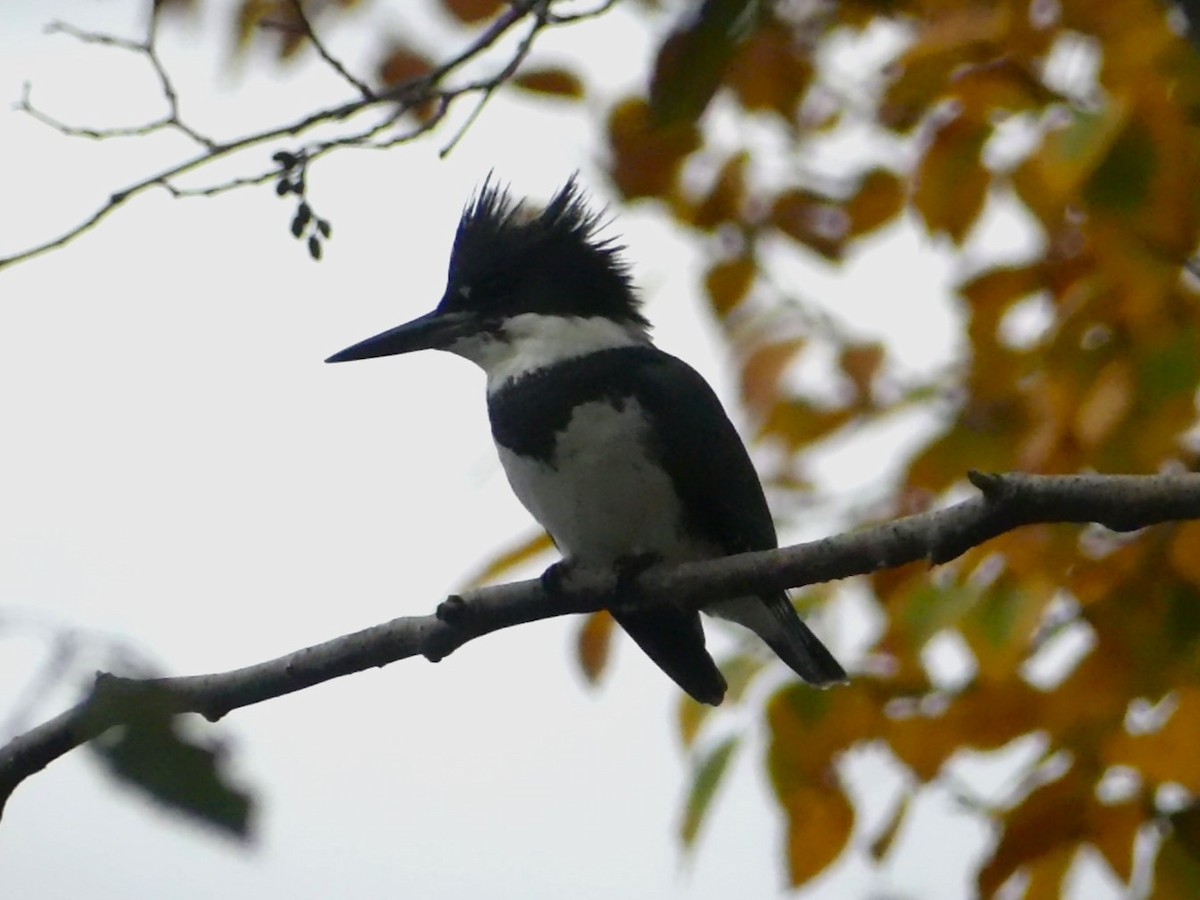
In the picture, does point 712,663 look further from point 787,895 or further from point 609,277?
point 609,277

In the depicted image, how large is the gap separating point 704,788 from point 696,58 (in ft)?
4.37

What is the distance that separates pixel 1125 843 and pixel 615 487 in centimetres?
85

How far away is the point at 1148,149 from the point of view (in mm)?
1646

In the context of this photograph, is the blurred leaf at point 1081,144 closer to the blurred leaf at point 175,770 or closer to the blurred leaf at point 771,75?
the blurred leaf at point 771,75

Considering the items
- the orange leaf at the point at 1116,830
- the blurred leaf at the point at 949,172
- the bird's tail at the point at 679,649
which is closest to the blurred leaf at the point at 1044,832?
the orange leaf at the point at 1116,830

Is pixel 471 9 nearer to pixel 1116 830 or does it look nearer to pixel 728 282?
pixel 728 282

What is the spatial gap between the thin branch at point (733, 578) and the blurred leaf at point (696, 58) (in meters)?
0.58

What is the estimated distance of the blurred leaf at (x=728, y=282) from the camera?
101 inches

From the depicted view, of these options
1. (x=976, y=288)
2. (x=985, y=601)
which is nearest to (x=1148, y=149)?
(x=976, y=288)

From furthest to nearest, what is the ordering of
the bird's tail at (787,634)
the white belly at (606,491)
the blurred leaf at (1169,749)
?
the white belly at (606,491) < the bird's tail at (787,634) < the blurred leaf at (1169,749)

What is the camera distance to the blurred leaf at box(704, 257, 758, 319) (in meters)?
2.58

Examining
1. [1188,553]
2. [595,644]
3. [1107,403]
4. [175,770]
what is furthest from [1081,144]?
[175,770]

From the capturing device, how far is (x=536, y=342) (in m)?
2.52

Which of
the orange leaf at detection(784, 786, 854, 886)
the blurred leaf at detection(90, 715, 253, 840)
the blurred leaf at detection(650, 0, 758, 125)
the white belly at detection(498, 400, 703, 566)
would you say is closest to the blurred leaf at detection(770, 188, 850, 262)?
the white belly at detection(498, 400, 703, 566)
